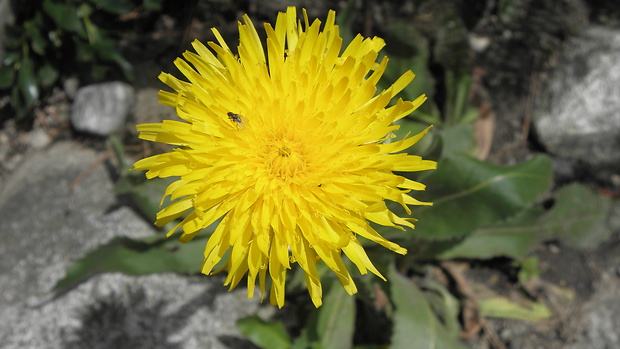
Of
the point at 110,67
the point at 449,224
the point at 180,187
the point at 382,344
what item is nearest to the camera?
the point at 180,187

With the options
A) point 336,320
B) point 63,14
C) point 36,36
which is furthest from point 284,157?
point 36,36

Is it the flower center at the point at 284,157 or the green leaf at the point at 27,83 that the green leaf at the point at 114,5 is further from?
the flower center at the point at 284,157

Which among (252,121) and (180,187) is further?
(252,121)

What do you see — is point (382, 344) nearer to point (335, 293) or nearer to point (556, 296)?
point (335, 293)

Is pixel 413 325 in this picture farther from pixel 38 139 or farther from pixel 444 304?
pixel 38 139

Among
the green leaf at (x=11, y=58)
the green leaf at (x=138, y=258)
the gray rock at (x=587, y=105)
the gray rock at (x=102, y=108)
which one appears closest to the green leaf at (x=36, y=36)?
the green leaf at (x=11, y=58)

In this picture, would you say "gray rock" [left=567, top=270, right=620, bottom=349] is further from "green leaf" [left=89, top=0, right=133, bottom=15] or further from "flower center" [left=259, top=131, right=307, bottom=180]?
"green leaf" [left=89, top=0, right=133, bottom=15]

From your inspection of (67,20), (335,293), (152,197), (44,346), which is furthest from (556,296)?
(67,20)

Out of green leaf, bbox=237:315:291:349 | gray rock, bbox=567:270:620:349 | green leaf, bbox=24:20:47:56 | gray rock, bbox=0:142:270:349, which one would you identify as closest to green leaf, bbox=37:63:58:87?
green leaf, bbox=24:20:47:56
